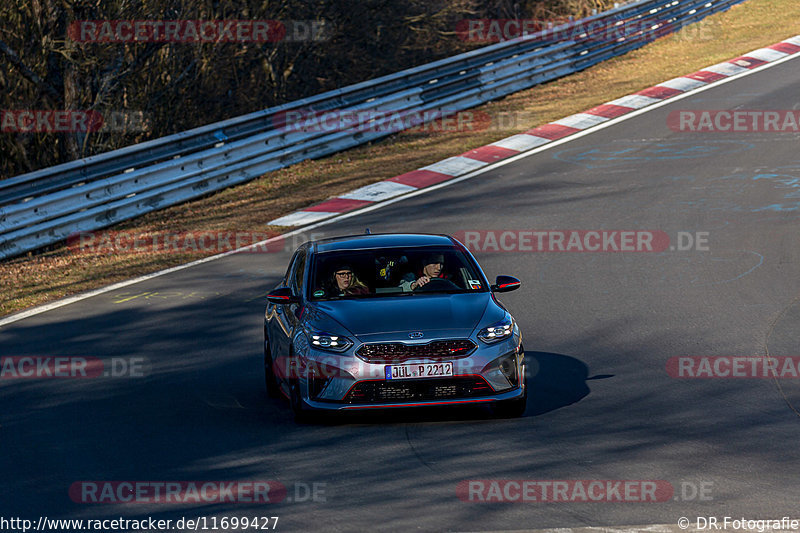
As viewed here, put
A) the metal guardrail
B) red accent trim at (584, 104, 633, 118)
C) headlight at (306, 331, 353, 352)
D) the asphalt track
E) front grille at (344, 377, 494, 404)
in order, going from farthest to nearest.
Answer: red accent trim at (584, 104, 633, 118) → the metal guardrail → headlight at (306, 331, 353, 352) → front grille at (344, 377, 494, 404) → the asphalt track

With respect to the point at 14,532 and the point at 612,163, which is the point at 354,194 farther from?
the point at 14,532

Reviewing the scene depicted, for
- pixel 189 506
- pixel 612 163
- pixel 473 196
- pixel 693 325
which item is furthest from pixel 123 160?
pixel 189 506

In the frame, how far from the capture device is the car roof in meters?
10.4

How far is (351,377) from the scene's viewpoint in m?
8.71

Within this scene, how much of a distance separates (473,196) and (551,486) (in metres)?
11.6

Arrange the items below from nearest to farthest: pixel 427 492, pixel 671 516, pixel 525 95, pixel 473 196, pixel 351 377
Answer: pixel 671 516 < pixel 427 492 < pixel 351 377 < pixel 473 196 < pixel 525 95

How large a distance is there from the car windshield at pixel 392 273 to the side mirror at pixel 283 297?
0.60ft

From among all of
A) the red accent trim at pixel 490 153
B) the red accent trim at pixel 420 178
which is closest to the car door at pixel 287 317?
the red accent trim at pixel 420 178

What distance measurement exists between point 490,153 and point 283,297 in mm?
12285

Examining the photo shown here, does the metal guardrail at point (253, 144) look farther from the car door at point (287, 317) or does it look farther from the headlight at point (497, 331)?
the headlight at point (497, 331)

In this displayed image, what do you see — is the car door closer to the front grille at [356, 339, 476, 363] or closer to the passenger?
the passenger

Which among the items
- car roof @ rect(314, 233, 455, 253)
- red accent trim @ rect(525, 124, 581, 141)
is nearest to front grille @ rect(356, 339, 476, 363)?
car roof @ rect(314, 233, 455, 253)

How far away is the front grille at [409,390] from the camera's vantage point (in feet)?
28.6

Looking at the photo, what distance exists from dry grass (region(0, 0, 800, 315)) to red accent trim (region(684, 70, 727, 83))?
0.42m
